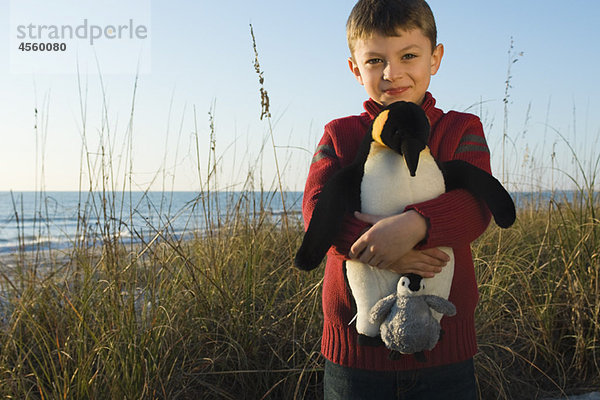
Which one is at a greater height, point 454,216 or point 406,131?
point 406,131

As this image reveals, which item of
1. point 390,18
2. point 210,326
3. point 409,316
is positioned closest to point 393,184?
point 409,316

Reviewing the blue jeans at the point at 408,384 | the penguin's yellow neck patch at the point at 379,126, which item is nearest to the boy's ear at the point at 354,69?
the penguin's yellow neck patch at the point at 379,126

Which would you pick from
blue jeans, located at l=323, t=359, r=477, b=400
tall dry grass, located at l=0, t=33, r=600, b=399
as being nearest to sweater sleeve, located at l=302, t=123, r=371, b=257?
blue jeans, located at l=323, t=359, r=477, b=400

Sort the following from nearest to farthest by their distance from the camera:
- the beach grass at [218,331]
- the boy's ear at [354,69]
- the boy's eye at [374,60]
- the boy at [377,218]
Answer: the boy at [377,218] → the boy's eye at [374,60] → the boy's ear at [354,69] → the beach grass at [218,331]

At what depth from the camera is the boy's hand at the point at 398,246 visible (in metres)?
0.96

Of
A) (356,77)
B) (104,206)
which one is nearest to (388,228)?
(356,77)

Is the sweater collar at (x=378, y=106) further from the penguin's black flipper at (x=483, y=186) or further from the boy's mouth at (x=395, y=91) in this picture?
the penguin's black flipper at (x=483, y=186)

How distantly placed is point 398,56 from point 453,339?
704mm

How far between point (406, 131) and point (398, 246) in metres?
0.24

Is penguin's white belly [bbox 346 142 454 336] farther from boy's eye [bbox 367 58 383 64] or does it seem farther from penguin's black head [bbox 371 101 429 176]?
boy's eye [bbox 367 58 383 64]

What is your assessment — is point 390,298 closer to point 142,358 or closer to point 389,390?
point 389,390

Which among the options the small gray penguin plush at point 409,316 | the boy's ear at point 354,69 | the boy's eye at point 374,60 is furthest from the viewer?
the boy's ear at point 354,69

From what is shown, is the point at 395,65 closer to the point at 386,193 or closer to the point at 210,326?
the point at 386,193

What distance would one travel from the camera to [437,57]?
1.27 m
